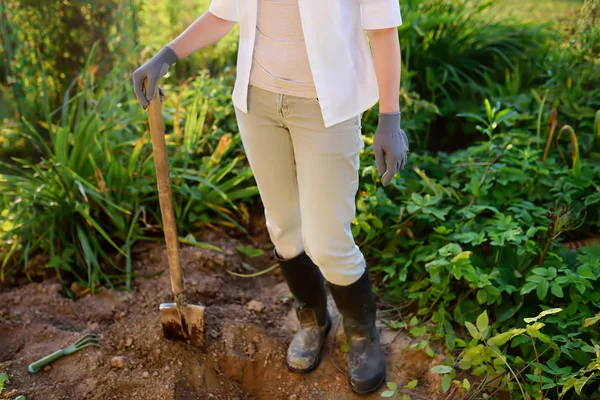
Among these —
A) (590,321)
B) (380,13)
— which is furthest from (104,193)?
(590,321)

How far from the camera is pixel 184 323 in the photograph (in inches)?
85.7

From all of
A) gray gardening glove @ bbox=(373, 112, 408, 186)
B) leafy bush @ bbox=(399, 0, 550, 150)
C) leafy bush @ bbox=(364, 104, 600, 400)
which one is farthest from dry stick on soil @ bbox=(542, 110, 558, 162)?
gray gardening glove @ bbox=(373, 112, 408, 186)

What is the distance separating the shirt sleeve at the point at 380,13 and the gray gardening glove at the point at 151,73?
0.64 m

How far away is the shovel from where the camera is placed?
2002 millimetres

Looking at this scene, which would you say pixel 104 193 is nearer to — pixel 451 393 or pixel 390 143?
pixel 390 143

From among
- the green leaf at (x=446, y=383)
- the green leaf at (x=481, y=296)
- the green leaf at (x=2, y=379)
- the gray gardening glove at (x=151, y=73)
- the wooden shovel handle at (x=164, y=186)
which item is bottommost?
the green leaf at (x=446, y=383)

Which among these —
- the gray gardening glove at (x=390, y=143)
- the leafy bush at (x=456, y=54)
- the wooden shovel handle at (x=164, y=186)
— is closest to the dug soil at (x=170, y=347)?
the wooden shovel handle at (x=164, y=186)

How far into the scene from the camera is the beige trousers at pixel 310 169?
1720 mm

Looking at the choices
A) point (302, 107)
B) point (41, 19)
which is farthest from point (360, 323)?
point (41, 19)

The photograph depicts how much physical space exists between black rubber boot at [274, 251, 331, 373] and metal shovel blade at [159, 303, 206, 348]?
329mm

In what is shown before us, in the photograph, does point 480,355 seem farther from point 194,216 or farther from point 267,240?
point 194,216

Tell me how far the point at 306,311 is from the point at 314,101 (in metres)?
0.89

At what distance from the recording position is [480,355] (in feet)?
6.61

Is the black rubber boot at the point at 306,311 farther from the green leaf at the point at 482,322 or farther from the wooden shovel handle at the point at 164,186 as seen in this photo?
the green leaf at the point at 482,322
